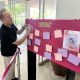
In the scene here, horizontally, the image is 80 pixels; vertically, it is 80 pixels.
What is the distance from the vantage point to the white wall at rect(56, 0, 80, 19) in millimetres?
2803

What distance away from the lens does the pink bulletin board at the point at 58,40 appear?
1.42 metres

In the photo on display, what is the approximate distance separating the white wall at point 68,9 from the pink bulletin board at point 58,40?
3.85 ft

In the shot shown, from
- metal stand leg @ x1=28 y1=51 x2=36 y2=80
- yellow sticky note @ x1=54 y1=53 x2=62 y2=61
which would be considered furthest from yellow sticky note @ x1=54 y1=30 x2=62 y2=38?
metal stand leg @ x1=28 y1=51 x2=36 y2=80

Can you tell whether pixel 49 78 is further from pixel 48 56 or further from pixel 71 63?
pixel 71 63

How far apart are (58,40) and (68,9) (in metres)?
1.52

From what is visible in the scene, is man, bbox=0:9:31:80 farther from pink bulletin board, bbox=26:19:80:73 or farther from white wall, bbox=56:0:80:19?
white wall, bbox=56:0:80:19

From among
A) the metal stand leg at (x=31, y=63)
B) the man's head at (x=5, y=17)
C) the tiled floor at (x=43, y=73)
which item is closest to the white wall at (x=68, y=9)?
the tiled floor at (x=43, y=73)

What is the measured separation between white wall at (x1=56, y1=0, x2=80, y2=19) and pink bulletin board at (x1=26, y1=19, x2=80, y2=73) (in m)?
1.17

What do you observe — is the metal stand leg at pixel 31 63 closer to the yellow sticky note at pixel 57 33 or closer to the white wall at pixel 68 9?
the yellow sticky note at pixel 57 33

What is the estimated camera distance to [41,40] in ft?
6.01

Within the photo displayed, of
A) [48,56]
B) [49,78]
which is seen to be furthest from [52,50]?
[49,78]

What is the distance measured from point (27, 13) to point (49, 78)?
2034mm

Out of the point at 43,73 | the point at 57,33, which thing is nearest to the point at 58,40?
the point at 57,33

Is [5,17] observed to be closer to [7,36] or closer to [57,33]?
[7,36]
